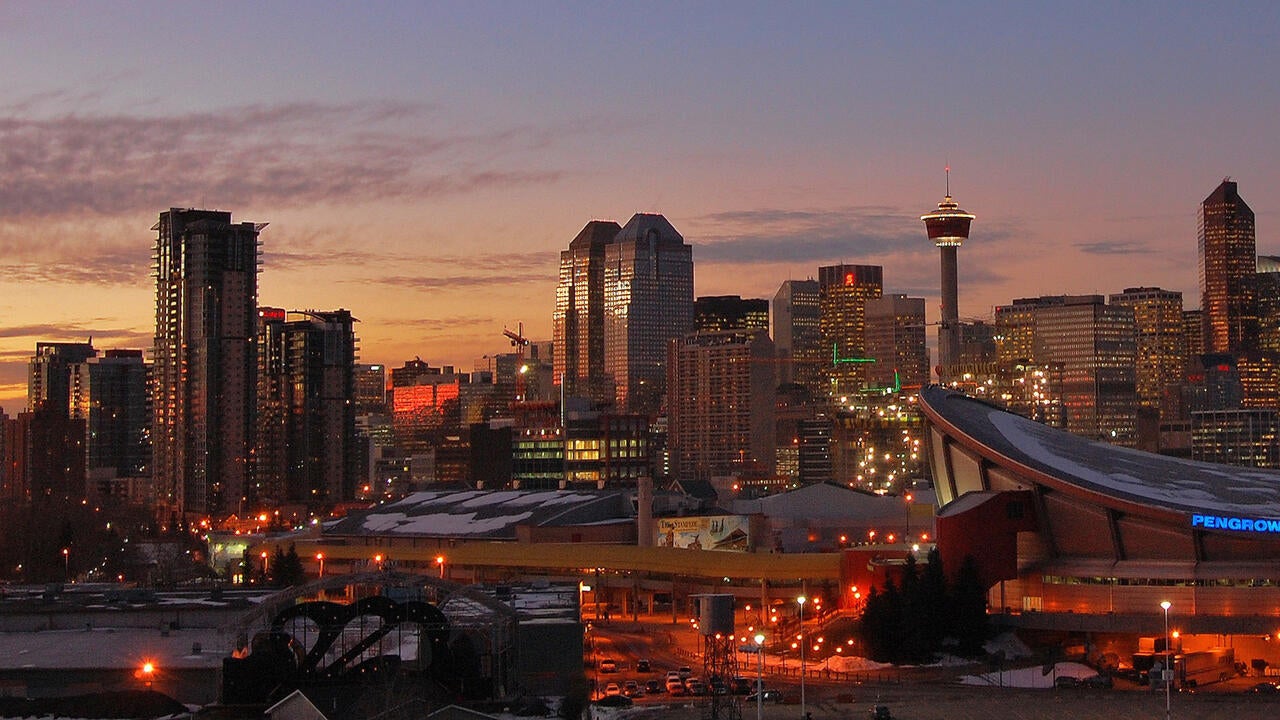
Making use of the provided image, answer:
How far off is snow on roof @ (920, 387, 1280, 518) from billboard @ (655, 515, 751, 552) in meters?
24.1

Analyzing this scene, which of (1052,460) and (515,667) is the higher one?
(1052,460)

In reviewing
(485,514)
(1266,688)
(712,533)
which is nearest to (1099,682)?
(1266,688)

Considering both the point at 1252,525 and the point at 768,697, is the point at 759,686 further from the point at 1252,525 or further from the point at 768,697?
the point at 1252,525

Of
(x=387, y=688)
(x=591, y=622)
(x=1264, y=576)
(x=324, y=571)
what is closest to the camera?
(x=387, y=688)

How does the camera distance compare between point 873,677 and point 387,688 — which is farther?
point 873,677

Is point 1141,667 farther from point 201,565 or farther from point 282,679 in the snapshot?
point 201,565

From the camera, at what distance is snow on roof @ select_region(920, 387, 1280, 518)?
334ft

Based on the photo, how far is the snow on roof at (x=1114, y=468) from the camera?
4013 inches

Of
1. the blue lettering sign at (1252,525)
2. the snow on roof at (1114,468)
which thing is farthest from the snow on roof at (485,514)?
the blue lettering sign at (1252,525)

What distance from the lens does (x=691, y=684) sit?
83.2m

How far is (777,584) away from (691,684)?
36052 mm

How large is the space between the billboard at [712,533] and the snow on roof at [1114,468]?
24.1 m

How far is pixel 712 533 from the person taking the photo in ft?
463

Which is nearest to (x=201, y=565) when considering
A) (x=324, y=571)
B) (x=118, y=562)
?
(x=118, y=562)
